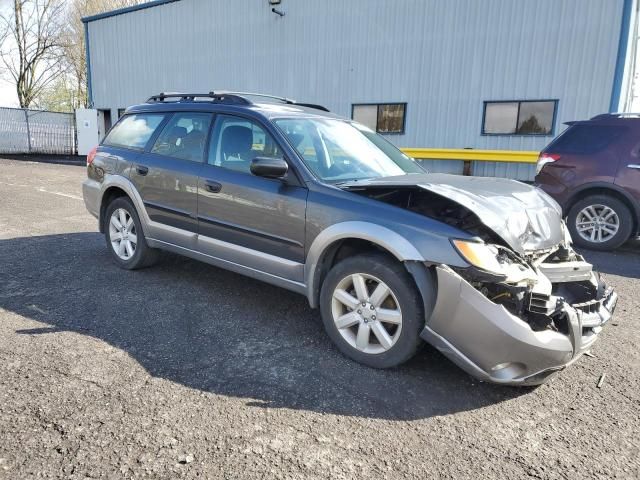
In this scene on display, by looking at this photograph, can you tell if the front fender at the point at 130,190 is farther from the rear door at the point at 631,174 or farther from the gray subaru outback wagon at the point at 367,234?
the rear door at the point at 631,174

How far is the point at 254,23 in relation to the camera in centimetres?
1805

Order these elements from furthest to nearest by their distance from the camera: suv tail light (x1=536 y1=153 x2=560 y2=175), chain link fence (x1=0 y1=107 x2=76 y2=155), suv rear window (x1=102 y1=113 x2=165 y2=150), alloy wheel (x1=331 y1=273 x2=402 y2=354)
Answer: chain link fence (x1=0 y1=107 x2=76 y2=155) → suv tail light (x1=536 y1=153 x2=560 y2=175) → suv rear window (x1=102 y1=113 x2=165 y2=150) → alloy wheel (x1=331 y1=273 x2=402 y2=354)

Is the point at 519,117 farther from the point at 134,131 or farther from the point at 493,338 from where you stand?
the point at 493,338

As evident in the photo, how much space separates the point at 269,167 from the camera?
333 centimetres

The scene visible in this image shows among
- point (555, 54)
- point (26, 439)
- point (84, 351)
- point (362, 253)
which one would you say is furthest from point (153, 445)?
point (555, 54)

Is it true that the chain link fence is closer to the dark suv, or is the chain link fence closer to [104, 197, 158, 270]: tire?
[104, 197, 158, 270]: tire

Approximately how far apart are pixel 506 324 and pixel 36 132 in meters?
26.1

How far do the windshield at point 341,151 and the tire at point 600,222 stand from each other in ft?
12.1

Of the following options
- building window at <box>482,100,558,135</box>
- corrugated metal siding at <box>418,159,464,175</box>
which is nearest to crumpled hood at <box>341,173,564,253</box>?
building window at <box>482,100,558,135</box>

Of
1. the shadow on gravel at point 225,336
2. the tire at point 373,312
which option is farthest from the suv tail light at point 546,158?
the tire at point 373,312

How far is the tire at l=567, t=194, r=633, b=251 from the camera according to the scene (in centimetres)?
648

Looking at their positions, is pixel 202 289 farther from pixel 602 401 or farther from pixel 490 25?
pixel 490 25

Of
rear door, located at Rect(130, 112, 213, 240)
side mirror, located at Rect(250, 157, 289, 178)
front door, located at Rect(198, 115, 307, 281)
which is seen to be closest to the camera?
side mirror, located at Rect(250, 157, 289, 178)

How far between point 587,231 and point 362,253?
511 cm
